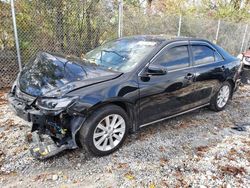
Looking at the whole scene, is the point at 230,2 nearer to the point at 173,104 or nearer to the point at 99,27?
the point at 99,27

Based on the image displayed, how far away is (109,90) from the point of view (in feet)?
9.40

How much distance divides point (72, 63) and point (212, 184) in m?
2.42

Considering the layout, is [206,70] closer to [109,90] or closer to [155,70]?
[155,70]

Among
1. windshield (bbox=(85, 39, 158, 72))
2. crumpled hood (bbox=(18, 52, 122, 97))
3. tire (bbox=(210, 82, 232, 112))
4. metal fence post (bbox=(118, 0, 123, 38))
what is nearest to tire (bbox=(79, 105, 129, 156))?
crumpled hood (bbox=(18, 52, 122, 97))

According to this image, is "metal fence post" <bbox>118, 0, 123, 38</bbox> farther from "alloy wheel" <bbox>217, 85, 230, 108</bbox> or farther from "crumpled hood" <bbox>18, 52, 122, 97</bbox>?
"crumpled hood" <bbox>18, 52, 122, 97</bbox>

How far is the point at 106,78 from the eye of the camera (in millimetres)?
2951

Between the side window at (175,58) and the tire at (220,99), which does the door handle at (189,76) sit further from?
the tire at (220,99)

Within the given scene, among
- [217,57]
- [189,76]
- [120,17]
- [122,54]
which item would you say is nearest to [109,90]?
[122,54]

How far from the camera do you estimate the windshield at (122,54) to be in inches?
131

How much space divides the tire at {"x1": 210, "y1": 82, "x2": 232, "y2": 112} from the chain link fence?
352 cm

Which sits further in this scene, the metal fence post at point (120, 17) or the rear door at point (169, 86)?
the metal fence post at point (120, 17)

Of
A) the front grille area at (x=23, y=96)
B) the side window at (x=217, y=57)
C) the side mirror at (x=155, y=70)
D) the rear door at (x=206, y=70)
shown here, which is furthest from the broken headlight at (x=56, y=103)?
the side window at (x=217, y=57)

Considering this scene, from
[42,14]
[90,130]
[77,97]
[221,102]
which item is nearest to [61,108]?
[77,97]

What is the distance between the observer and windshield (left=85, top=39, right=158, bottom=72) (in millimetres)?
3318
